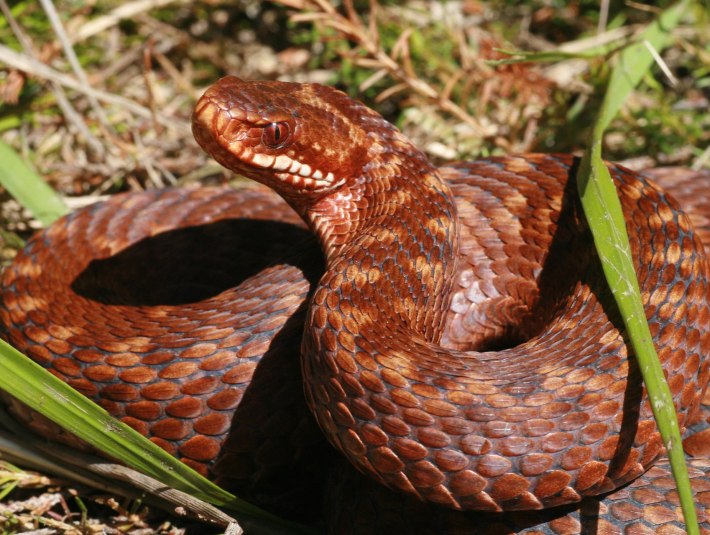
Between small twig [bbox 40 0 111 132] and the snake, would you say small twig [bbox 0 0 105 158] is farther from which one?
the snake

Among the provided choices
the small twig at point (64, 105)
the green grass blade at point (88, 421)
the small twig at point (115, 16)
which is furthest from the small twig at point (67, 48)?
the green grass blade at point (88, 421)

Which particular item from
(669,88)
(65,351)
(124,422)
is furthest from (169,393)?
(669,88)

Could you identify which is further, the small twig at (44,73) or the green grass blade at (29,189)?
the small twig at (44,73)

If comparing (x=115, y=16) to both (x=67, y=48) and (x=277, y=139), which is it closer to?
(x=67, y=48)

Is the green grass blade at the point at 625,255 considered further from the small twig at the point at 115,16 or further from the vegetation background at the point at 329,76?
the small twig at the point at 115,16

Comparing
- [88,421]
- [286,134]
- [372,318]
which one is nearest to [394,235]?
[372,318]

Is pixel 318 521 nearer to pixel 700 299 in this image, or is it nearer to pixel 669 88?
pixel 700 299
